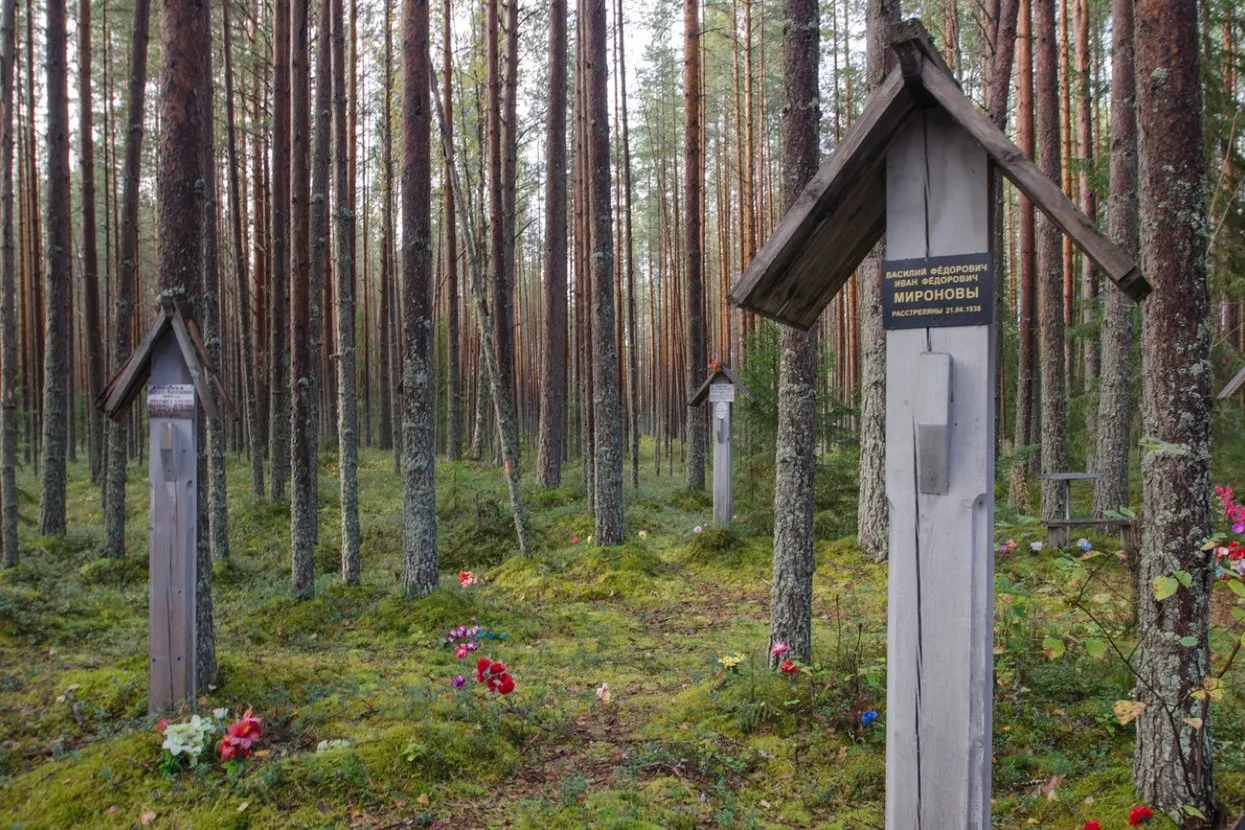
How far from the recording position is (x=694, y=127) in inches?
570

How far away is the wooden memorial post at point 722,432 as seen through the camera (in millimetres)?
11484

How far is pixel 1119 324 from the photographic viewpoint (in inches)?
374

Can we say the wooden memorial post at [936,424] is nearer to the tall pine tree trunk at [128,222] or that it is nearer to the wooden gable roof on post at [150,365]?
the wooden gable roof on post at [150,365]

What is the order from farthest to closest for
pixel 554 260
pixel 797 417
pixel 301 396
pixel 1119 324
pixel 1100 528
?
pixel 554 260 < pixel 1100 528 < pixel 1119 324 < pixel 301 396 < pixel 797 417

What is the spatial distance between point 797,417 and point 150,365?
4.40 meters

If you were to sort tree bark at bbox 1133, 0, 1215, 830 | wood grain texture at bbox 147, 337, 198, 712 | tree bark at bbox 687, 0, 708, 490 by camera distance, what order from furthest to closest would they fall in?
tree bark at bbox 687, 0, 708, 490 → wood grain texture at bbox 147, 337, 198, 712 → tree bark at bbox 1133, 0, 1215, 830

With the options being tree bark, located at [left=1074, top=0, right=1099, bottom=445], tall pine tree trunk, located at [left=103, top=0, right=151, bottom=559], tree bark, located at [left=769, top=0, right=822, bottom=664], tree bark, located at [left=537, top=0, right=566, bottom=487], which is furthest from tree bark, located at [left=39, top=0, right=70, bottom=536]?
tree bark, located at [left=1074, top=0, right=1099, bottom=445]

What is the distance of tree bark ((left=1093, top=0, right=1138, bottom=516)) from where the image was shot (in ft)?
28.9

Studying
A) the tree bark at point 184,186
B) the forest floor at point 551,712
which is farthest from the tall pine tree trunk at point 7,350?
the tree bark at point 184,186

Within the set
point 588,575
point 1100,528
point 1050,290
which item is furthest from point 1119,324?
point 588,575

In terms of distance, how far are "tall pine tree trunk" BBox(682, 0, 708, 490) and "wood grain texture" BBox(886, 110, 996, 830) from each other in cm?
1233

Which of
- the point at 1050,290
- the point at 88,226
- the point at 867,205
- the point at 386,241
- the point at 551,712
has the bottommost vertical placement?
the point at 551,712

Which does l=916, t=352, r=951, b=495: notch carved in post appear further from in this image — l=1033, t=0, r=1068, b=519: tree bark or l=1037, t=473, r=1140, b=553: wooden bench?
l=1033, t=0, r=1068, b=519: tree bark

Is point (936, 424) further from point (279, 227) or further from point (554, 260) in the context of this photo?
point (554, 260)
